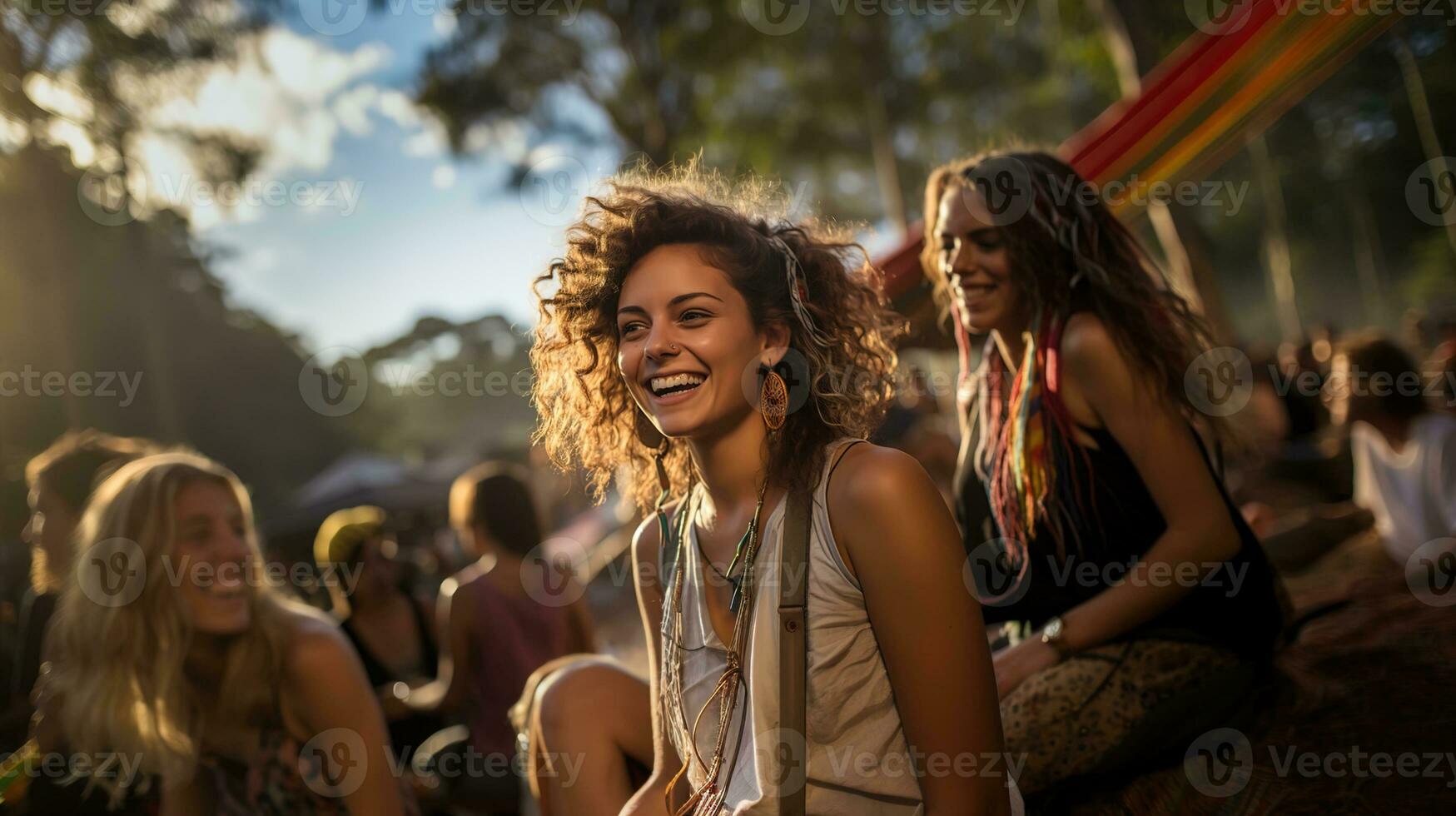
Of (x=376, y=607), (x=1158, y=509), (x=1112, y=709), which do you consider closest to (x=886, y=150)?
(x=376, y=607)

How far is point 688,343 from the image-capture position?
1.92 meters

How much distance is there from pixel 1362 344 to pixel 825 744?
3745 millimetres

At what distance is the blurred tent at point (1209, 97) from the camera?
12.0 feet

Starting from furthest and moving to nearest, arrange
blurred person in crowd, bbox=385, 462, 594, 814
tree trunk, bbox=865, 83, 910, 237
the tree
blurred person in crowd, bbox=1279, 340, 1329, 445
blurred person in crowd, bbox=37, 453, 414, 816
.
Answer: tree trunk, bbox=865, 83, 910, 237
the tree
blurred person in crowd, bbox=1279, 340, 1329, 445
blurred person in crowd, bbox=385, 462, 594, 814
blurred person in crowd, bbox=37, 453, 414, 816

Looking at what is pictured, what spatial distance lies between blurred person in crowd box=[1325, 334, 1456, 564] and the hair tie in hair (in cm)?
322

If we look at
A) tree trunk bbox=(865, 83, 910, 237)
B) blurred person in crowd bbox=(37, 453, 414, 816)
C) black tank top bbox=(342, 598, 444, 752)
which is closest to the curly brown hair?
blurred person in crowd bbox=(37, 453, 414, 816)

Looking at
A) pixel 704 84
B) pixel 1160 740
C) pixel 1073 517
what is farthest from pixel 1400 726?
pixel 704 84

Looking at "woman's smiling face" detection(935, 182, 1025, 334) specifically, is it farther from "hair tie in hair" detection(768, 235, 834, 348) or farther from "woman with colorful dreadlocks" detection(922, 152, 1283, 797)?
"hair tie in hair" detection(768, 235, 834, 348)

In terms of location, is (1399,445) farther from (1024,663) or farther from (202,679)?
(202,679)

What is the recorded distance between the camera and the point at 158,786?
2.63 meters

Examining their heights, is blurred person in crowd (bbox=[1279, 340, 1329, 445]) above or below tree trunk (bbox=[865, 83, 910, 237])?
below

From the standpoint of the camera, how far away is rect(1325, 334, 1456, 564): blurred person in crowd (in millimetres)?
3941

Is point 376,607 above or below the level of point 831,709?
above

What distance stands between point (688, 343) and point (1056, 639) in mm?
1152
